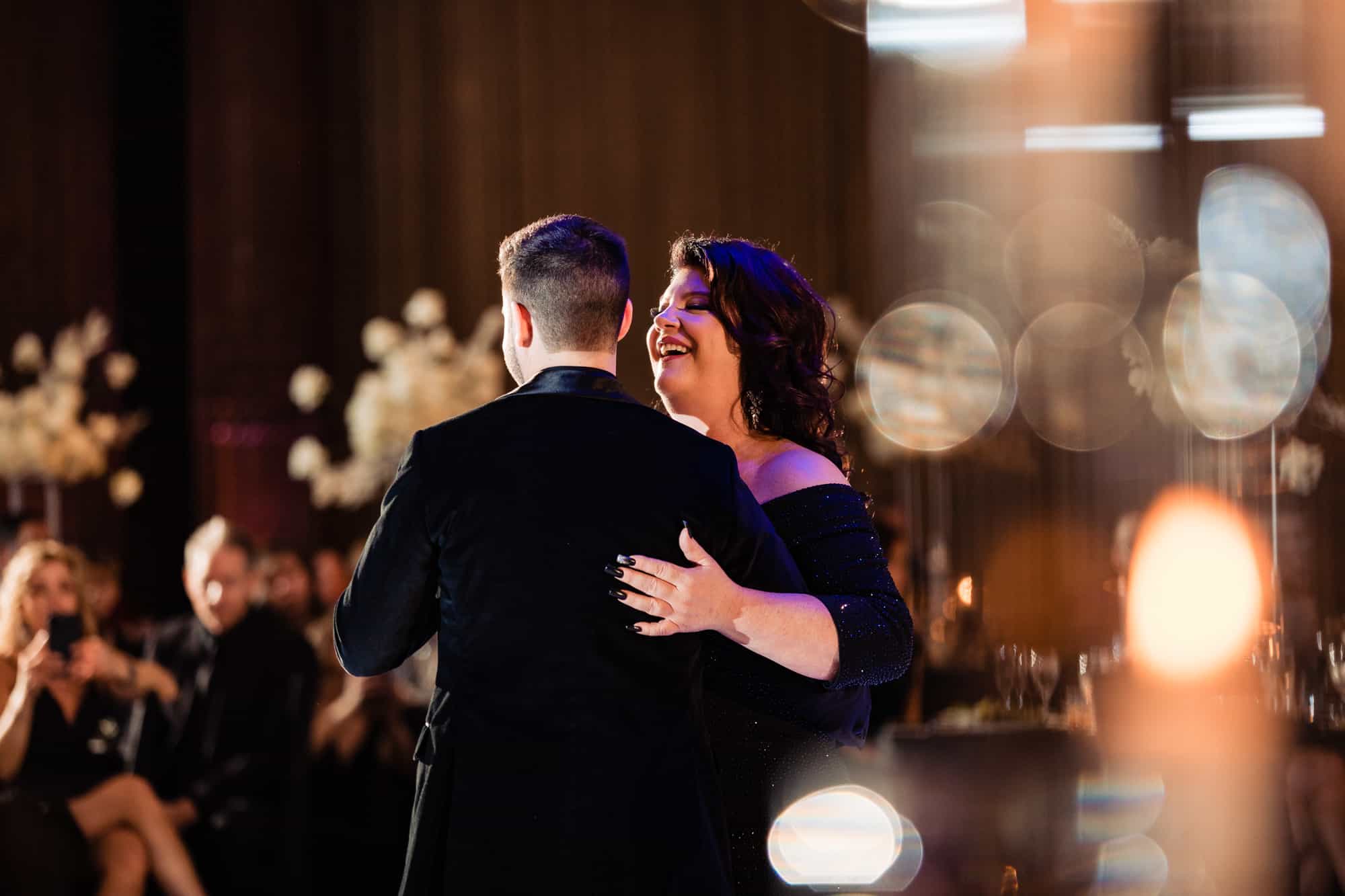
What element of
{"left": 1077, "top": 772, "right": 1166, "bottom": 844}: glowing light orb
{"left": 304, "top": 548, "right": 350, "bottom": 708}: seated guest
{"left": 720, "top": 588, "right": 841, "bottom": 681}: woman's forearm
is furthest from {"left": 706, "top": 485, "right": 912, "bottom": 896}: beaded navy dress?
{"left": 1077, "top": 772, "right": 1166, "bottom": 844}: glowing light orb

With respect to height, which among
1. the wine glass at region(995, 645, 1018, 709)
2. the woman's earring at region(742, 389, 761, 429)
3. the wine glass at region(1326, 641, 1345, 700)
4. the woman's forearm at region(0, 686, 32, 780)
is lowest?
the woman's forearm at region(0, 686, 32, 780)

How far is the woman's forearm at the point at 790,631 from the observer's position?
1561 millimetres

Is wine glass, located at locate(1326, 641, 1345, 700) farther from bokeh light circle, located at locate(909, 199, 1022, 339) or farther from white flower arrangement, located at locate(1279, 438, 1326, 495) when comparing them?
bokeh light circle, located at locate(909, 199, 1022, 339)

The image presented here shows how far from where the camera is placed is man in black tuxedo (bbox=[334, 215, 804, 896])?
1470 mm

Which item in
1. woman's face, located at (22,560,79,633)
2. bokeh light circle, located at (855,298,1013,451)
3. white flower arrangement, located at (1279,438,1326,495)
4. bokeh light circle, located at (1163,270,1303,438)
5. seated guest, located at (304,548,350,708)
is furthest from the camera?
bokeh light circle, located at (855,298,1013,451)

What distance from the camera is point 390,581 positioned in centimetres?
149

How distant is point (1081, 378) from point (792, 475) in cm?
560

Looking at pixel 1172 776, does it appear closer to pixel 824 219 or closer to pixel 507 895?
pixel 507 895

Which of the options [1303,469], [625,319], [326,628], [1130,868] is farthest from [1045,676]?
[326,628]

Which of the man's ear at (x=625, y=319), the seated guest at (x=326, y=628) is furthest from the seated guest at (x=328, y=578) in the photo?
the man's ear at (x=625, y=319)

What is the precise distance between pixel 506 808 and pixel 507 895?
10 centimetres

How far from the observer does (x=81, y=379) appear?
8.68 metres

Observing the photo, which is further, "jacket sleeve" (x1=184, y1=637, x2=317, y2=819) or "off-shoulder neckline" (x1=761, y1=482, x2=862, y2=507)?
"jacket sleeve" (x1=184, y1=637, x2=317, y2=819)

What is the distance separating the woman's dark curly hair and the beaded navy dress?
20cm
